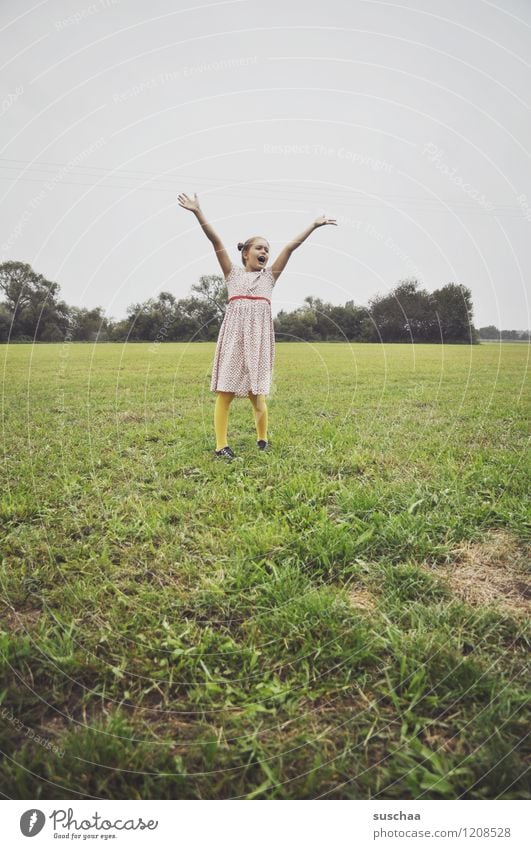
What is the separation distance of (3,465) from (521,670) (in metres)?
5.20

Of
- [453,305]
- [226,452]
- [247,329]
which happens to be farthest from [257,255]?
[453,305]

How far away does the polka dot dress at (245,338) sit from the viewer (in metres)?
5.11

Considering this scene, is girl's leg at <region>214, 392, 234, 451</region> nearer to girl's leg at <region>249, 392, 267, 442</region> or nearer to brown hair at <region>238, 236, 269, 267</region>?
girl's leg at <region>249, 392, 267, 442</region>

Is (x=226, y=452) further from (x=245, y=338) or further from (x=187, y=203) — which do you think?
(x=187, y=203)

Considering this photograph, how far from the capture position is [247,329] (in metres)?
5.09

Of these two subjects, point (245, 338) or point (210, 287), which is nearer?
point (245, 338)

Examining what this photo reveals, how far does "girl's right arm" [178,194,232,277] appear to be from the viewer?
4.54 meters
